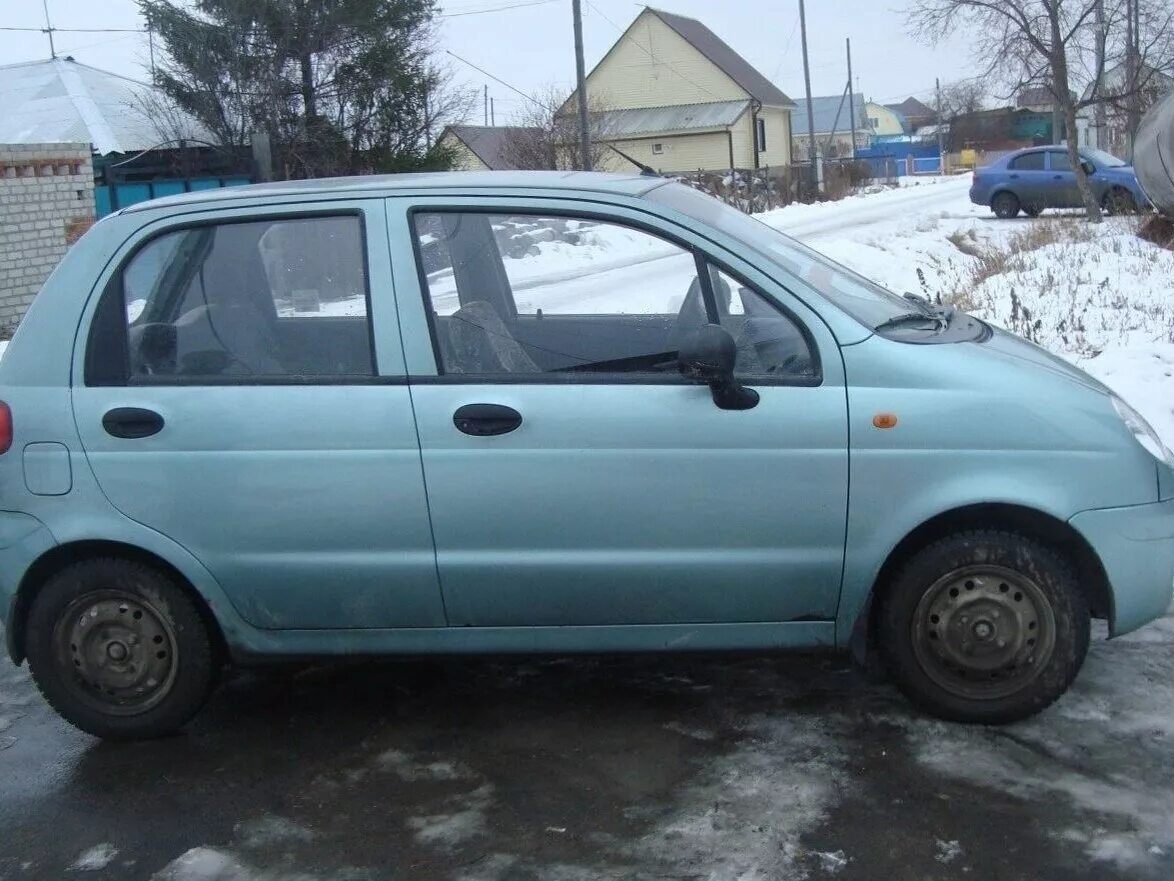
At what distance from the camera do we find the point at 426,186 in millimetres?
4293

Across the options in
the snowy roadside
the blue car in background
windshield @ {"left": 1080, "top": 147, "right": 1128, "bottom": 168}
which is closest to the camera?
the snowy roadside

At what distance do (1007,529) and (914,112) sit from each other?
153833mm

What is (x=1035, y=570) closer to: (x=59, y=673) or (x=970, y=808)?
(x=970, y=808)

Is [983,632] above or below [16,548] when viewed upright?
below

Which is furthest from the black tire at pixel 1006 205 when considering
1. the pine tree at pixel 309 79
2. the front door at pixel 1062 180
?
the pine tree at pixel 309 79

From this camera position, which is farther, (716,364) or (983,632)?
(983,632)

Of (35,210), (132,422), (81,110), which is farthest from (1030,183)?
(132,422)

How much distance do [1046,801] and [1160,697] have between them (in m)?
0.92

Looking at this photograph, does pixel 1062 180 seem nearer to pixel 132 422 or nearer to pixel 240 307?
pixel 240 307

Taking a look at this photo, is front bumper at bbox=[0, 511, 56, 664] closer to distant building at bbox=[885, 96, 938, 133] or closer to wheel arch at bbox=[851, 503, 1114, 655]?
wheel arch at bbox=[851, 503, 1114, 655]

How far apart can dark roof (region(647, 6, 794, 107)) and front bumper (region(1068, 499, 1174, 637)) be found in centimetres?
5939

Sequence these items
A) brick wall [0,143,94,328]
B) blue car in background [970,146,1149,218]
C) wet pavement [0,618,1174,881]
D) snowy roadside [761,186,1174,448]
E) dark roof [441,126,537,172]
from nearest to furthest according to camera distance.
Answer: wet pavement [0,618,1174,881], snowy roadside [761,186,1174,448], brick wall [0,143,94,328], blue car in background [970,146,1149,218], dark roof [441,126,537,172]

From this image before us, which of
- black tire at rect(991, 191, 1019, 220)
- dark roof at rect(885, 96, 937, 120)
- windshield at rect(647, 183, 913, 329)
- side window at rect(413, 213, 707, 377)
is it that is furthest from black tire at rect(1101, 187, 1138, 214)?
dark roof at rect(885, 96, 937, 120)

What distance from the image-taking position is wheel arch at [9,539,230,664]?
427 centimetres
